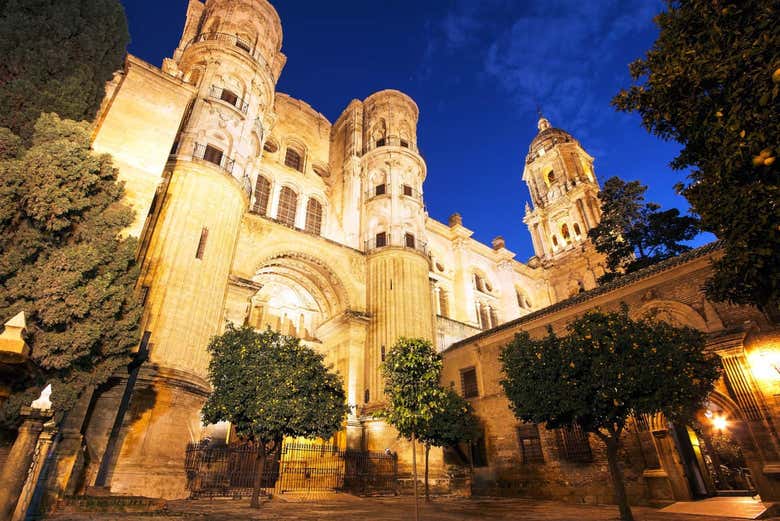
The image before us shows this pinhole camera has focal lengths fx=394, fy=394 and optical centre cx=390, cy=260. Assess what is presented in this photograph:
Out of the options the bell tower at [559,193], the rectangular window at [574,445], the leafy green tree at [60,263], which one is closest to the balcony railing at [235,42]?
the leafy green tree at [60,263]

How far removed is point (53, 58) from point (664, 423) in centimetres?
2152

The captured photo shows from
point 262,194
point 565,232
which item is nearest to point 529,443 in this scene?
point 262,194

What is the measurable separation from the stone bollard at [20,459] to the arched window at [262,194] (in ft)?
66.3

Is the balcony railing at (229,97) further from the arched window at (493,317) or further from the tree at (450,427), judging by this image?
the arched window at (493,317)

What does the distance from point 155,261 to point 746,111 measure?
623 inches

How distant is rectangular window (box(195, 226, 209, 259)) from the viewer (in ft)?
49.2

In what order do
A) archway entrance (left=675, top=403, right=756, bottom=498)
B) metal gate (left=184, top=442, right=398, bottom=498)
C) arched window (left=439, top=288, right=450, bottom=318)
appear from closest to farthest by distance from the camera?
archway entrance (left=675, top=403, right=756, bottom=498), metal gate (left=184, top=442, right=398, bottom=498), arched window (left=439, top=288, right=450, bottom=318)

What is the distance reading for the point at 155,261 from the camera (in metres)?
14.0

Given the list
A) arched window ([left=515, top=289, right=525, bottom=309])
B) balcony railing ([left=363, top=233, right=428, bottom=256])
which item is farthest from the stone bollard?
arched window ([left=515, top=289, right=525, bottom=309])

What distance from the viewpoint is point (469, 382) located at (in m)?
20.0

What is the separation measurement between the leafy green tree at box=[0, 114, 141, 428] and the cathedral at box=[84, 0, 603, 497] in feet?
7.74

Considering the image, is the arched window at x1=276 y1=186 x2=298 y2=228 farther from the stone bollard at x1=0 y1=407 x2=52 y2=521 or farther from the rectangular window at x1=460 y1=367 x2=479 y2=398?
the stone bollard at x1=0 y1=407 x2=52 y2=521

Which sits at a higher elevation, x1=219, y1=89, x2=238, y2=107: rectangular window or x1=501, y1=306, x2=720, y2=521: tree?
x1=219, y1=89, x2=238, y2=107: rectangular window

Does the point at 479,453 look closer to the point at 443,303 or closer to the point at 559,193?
the point at 443,303
